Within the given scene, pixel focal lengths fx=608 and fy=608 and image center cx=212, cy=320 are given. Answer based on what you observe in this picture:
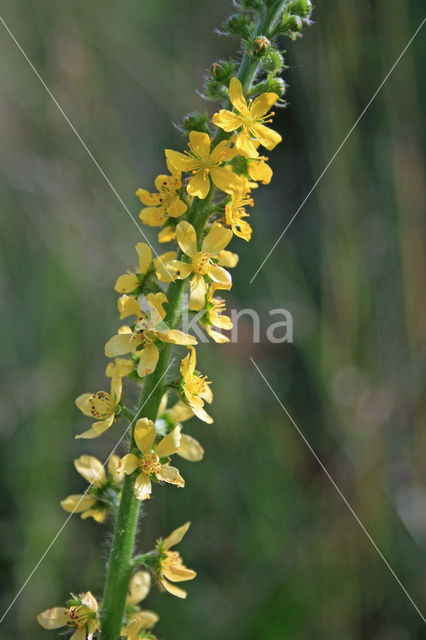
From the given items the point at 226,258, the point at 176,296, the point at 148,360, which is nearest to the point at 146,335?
the point at 148,360

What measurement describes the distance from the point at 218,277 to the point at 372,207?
2.95m

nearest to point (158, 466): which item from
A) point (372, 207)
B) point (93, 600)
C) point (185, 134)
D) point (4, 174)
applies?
point (93, 600)

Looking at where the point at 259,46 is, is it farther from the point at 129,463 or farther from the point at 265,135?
the point at 129,463

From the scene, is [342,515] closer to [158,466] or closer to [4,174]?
[158,466]

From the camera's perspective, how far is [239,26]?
7.13 ft

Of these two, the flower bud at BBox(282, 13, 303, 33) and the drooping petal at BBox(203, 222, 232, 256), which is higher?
the flower bud at BBox(282, 13, 303, 33)

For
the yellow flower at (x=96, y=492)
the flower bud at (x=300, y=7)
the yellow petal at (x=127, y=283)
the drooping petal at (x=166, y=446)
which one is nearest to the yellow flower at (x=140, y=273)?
the yellow petal at (x=127, y=283)

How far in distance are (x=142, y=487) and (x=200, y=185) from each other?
1.04 metres

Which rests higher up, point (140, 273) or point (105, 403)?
point (140, 273)

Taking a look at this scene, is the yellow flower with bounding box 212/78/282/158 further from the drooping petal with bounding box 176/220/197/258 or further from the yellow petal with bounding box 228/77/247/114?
the drooping petal with bounding box 176/220/197/258

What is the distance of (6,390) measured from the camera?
13.3 feet

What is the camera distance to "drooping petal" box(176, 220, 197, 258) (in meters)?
2.08

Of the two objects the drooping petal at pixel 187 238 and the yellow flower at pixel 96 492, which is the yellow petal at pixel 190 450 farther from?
the drooping petal at pixel 187 238

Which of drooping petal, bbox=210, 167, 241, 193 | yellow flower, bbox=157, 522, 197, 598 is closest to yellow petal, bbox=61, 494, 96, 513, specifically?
yellow flower, bbox=157, 522, 197, 598
